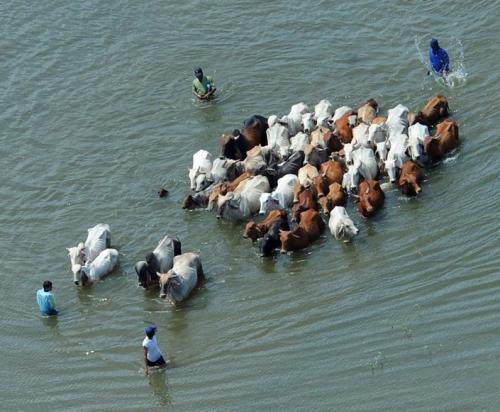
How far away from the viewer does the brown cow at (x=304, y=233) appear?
22.9 m

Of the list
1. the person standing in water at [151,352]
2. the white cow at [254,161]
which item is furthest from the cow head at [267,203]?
the person standing in water at [151,352]

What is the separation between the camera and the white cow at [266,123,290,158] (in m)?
26.1

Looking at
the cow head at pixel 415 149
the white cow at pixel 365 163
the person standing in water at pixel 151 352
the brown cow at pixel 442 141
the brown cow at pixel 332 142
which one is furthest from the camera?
the brown cow at pixel 332 142

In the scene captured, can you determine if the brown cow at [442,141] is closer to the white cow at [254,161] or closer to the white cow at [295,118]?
the white cow at [295,118]

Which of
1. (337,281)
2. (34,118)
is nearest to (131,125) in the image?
(34,118)

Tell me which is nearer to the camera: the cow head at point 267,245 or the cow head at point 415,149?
the cow head at point 267,245

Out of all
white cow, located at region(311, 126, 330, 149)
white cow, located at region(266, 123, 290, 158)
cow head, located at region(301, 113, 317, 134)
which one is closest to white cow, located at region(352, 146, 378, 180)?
white cow, located at region(311, 126, 330, 149)

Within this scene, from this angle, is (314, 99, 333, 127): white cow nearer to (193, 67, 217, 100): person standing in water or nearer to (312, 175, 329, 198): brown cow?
(312, 175, 329, 198): brown cow

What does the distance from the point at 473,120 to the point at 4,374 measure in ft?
41.6

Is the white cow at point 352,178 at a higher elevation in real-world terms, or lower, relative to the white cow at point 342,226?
higher

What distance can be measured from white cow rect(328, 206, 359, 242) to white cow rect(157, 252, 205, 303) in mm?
3010

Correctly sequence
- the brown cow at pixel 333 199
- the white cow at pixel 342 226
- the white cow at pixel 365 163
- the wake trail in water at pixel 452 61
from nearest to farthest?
the white cow at pixel 342 226, the brown cow at pixel 333 199, the white cow at pixel 365 163, the wake trail in water at pixel 452 61

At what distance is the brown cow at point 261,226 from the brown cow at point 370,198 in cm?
170

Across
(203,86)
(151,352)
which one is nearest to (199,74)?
(203,86)
